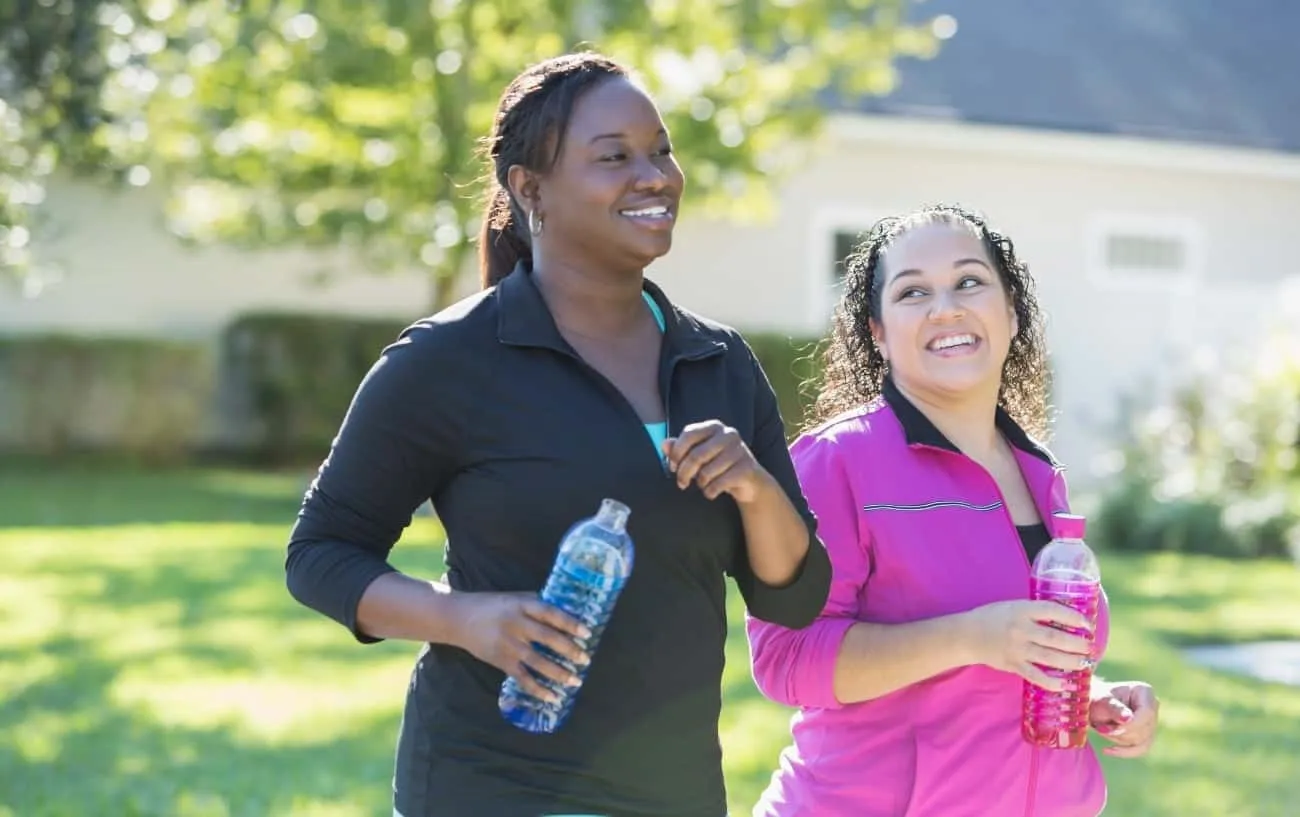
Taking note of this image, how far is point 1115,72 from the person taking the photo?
22.8 m

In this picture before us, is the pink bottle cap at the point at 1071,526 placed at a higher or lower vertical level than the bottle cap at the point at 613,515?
lower

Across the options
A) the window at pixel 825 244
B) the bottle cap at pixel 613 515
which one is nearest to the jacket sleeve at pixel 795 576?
the bottle cap at pixel 613 515

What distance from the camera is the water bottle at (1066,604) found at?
2.90m

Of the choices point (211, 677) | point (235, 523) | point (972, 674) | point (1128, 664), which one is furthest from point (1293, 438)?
point (972, 674)

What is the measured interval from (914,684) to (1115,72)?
21.1m

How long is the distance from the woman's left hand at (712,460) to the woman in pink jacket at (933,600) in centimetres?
55

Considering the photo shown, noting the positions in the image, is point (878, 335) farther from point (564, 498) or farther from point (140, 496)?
point (140, 496)

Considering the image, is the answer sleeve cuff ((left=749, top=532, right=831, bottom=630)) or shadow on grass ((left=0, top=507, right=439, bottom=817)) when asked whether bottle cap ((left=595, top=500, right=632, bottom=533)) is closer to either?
sleeve cuff ((left=749, top=532, right=831, bottom=630))

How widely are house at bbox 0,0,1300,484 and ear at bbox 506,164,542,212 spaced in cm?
1622

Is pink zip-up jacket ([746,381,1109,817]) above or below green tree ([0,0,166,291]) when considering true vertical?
below

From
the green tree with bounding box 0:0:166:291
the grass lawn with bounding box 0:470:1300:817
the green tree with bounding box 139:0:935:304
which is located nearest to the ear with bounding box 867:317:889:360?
the grass lawn with bounding box 0:470:1300:817

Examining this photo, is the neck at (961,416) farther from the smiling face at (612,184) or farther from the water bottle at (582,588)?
the water bottle at (582,588)

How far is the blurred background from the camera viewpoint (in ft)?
22.3

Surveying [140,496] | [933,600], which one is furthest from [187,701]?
[140,496]
